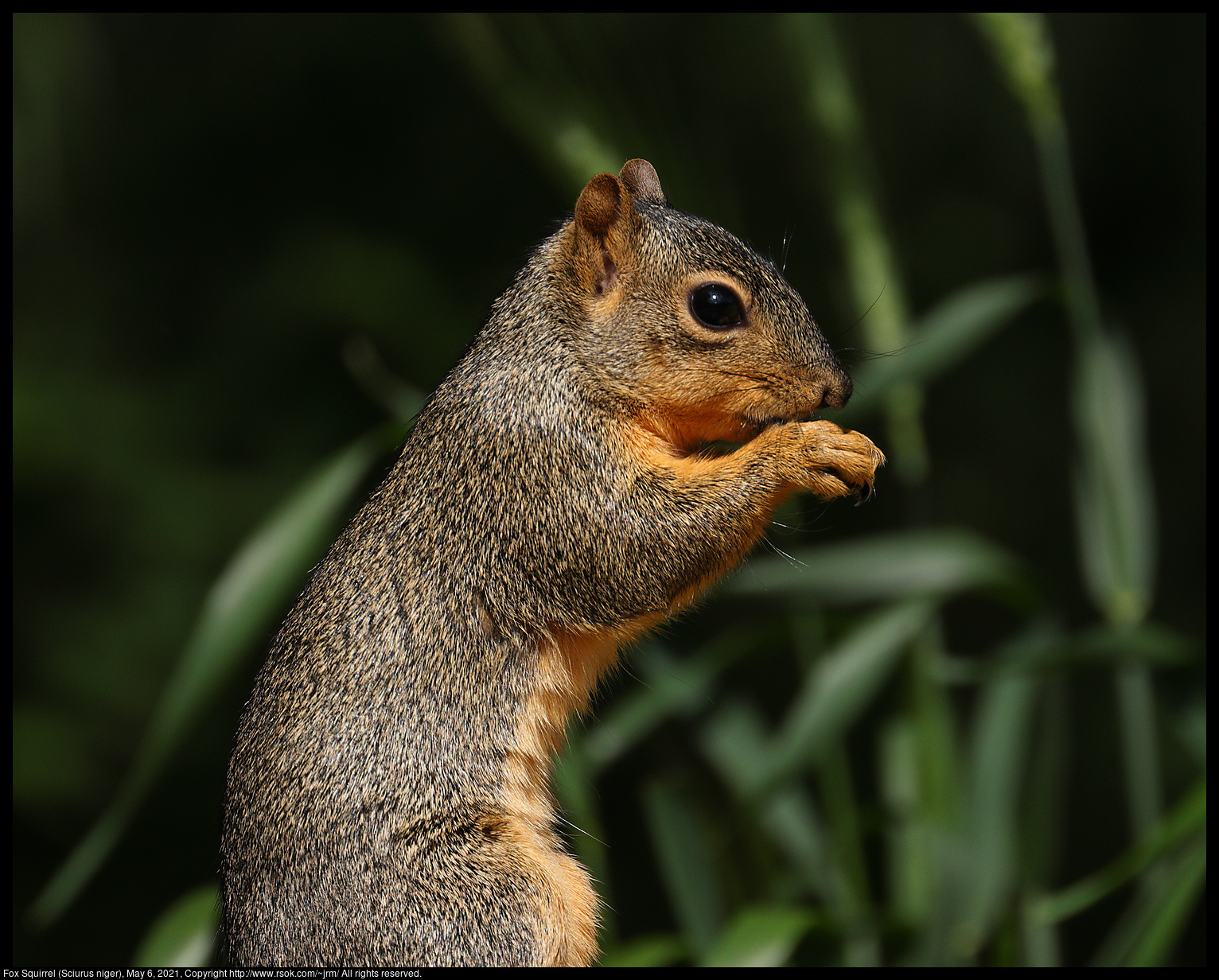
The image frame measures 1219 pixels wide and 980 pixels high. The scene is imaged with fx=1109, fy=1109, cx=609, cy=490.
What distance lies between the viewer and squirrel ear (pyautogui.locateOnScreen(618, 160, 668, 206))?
116cm

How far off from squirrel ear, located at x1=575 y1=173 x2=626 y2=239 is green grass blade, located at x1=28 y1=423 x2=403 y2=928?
37cm

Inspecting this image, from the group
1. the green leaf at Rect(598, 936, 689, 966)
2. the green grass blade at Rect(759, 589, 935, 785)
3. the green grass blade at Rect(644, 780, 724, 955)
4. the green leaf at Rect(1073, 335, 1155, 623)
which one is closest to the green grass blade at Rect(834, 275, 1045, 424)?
the green leaf at Rect(1073, 335, 1155, 623)

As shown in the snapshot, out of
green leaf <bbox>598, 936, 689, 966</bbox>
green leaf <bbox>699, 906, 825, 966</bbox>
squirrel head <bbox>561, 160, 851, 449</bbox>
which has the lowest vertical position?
green leaf <bbox>598, 936, 689, 966</bbox>

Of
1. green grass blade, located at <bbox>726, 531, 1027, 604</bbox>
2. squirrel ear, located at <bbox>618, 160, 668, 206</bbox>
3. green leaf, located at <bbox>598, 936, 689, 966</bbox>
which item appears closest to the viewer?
squirrel ear, located at <bbox>618, 160, 668, 206</bbox>

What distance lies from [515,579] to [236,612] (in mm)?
362

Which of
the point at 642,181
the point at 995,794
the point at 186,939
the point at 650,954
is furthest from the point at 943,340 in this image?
the point at 186,939

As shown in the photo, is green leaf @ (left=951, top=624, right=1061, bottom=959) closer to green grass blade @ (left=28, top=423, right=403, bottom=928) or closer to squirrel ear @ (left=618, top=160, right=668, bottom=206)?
squirrel ear @ (left=618, top=160, right=668, bottom=206)

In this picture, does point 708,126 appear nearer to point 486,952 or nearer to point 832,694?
point 832,694

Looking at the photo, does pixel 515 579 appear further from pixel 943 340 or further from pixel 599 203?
pixel 943 340

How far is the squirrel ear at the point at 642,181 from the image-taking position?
1157 millimetres

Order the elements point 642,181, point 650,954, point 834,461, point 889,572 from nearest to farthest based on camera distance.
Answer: point 834,461, point 642,181, point 650,954, point 889,572

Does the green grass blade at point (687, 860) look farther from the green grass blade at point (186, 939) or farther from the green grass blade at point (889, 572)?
the green grass blade at point (186, 939)

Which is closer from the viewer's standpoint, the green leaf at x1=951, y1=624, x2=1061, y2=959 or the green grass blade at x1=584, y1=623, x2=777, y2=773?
the green leaf at x1=951, y1=624, x2=1061, y2=959

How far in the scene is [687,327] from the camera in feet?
3.40
